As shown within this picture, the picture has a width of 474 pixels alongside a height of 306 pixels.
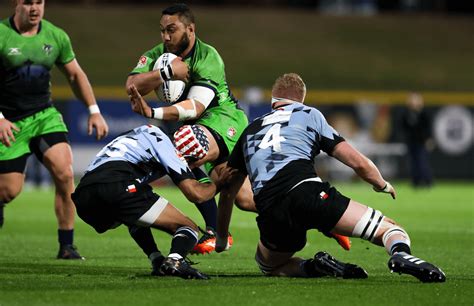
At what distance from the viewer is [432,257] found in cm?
1039

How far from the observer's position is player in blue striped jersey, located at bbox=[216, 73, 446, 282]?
26.1ft

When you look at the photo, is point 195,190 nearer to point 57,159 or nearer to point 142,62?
point 142,62

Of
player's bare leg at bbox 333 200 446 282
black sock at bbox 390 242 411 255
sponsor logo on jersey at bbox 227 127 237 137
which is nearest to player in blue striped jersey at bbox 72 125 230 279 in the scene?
player's bare leg at bbox 333 200 446 282

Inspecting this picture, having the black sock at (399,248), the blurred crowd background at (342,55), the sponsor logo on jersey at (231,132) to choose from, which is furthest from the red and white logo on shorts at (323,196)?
the blurred crowd background at (342,55)

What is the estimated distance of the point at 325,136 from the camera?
820cm

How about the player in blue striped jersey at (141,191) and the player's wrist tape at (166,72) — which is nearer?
the player in blue striped jersey at (141,191)

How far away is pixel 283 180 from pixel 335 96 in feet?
68.6

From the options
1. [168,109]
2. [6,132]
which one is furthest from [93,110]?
[168,109]

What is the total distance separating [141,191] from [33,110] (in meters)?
2.39

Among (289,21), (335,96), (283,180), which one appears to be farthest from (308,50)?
(283,180)

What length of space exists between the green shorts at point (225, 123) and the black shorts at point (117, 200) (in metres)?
1.74

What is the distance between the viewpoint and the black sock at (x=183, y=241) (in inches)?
322

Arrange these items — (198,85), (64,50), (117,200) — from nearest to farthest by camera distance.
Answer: (117,200)
(198,85)
(64,50)

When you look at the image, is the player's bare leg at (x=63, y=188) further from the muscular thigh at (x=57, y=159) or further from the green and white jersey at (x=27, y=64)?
the green and white jersey at (x=27, y=64)
